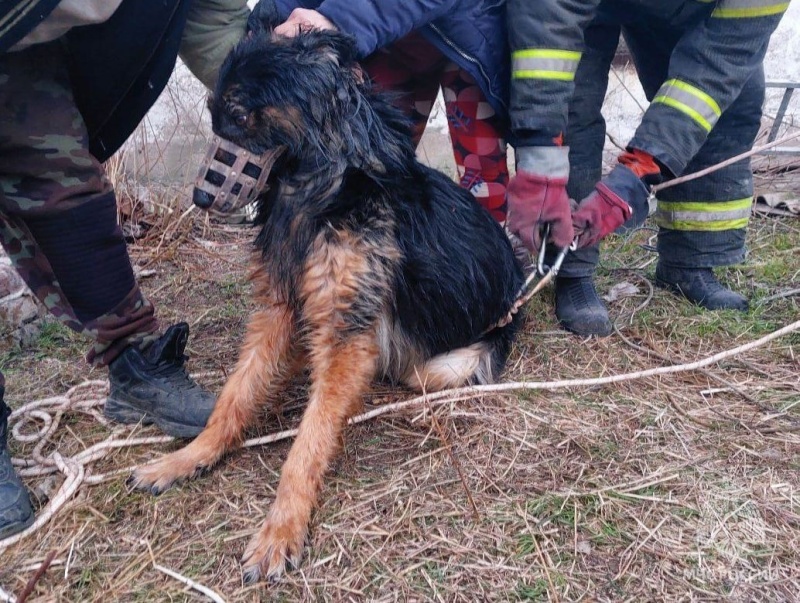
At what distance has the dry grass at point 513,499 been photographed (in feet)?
5.86

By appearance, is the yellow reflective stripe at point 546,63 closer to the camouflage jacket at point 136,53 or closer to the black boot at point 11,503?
the camouflage jacket at point 136,53

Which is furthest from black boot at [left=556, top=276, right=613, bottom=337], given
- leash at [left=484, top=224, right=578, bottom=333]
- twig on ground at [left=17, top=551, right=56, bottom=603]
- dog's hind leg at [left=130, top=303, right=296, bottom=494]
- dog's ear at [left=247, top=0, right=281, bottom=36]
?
twig on ground at [left=17, top=551, right=56, bottom=603]

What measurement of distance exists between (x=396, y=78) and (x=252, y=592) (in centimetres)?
249

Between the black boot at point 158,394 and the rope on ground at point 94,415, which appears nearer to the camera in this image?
the rope on ground at point 94,415

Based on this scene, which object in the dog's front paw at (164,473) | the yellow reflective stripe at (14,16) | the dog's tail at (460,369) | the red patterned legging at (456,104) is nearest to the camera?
the yellow reflective stripe at (14,16)

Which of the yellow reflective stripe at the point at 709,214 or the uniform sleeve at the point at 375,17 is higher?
the uniform sleeve at the point at 375,17

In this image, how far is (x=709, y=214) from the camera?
3.40 meters

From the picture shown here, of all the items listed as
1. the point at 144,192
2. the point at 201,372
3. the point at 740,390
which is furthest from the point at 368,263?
the point at 144,192

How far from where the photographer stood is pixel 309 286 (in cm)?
221

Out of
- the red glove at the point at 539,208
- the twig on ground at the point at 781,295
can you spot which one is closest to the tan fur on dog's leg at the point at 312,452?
the red glove at the point at 539,208

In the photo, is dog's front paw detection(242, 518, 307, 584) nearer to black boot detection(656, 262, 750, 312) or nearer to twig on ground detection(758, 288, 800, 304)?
black boot detection(656, 262, 750, 312)

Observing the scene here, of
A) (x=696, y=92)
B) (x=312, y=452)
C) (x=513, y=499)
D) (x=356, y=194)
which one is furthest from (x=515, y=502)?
(x=696, y=92)

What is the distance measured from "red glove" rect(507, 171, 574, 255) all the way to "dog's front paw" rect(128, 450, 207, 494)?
5.15 ft

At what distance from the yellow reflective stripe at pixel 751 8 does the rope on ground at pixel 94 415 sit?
52.9 inches
